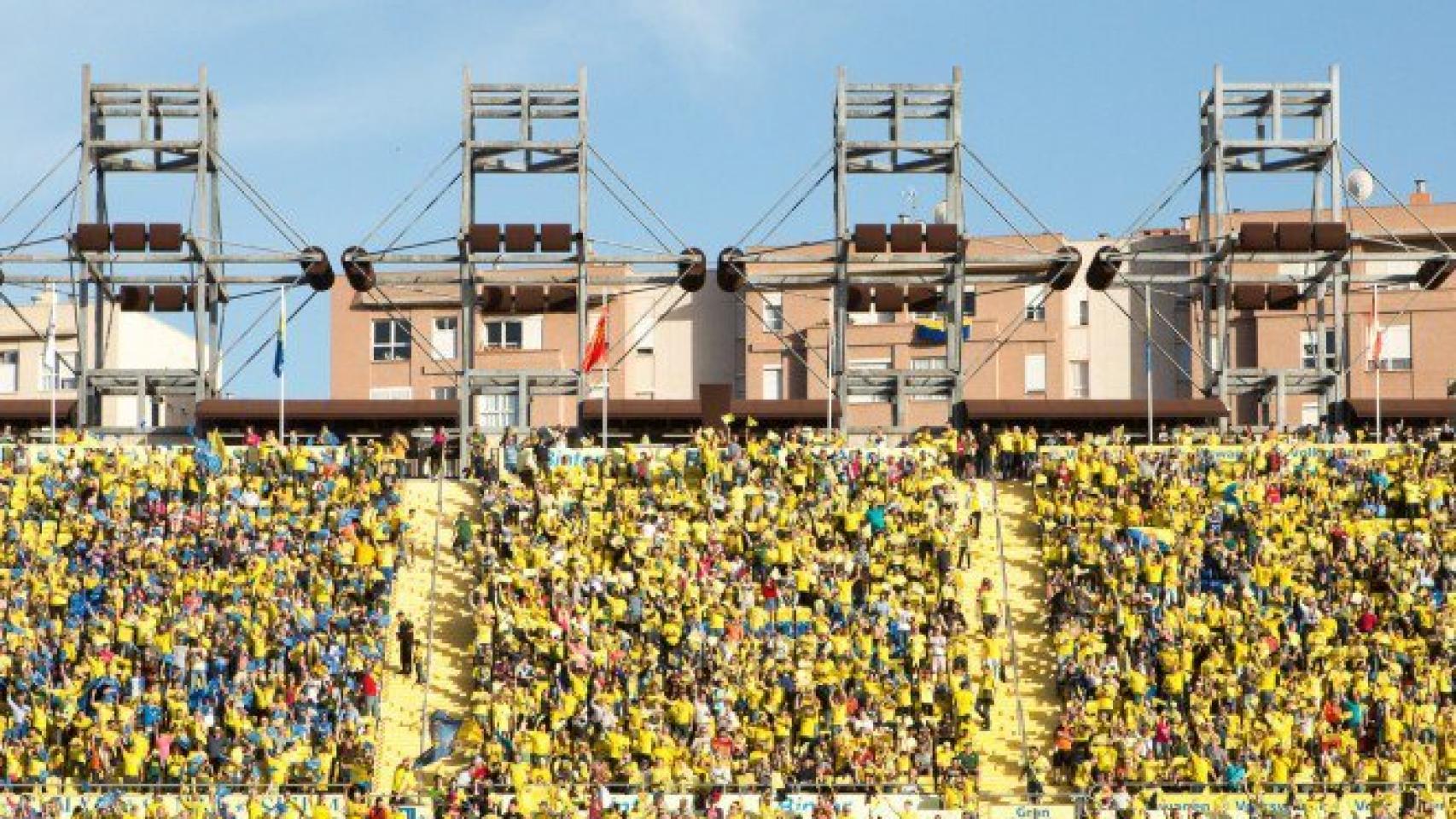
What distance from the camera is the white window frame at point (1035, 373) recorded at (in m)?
88.4

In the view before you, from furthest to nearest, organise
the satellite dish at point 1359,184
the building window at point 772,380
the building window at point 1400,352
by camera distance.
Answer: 1. the building window at point 772,380
2. the building window at point 1400,352
3. the satellite dish at point 1359,184

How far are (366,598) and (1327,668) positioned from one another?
1647 cm

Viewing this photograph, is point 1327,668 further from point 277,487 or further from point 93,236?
point 93,236

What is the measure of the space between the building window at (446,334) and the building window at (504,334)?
1152mm

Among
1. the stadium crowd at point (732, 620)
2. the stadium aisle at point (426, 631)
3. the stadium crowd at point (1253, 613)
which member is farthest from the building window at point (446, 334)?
the stadium crowd at point (1253, 613)

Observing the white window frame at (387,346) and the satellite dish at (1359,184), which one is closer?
the satellite dish at (1359,184)

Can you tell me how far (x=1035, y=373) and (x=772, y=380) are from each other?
27.7ft

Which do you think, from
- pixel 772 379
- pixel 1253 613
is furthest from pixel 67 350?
pixel 1253 613

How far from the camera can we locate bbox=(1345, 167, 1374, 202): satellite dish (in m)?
74.2

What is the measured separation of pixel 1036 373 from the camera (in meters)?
88.6

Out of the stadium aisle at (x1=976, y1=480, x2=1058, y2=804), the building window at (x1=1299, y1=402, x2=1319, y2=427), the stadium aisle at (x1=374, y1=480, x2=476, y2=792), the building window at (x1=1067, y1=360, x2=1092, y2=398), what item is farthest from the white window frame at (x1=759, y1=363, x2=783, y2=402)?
the stadium aisle at (x1=374, y1=480, x2=476, y2=792)

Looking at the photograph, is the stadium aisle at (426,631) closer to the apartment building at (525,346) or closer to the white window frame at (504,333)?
the apartment building at (525,346)

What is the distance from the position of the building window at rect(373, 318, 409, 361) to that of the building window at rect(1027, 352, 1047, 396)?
1988 centimetres

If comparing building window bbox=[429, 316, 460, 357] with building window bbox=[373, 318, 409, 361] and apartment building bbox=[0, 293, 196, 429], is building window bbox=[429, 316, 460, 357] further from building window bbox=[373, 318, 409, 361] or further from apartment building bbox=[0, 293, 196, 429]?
apartment building bbox=[0, 293, 196, 429]
